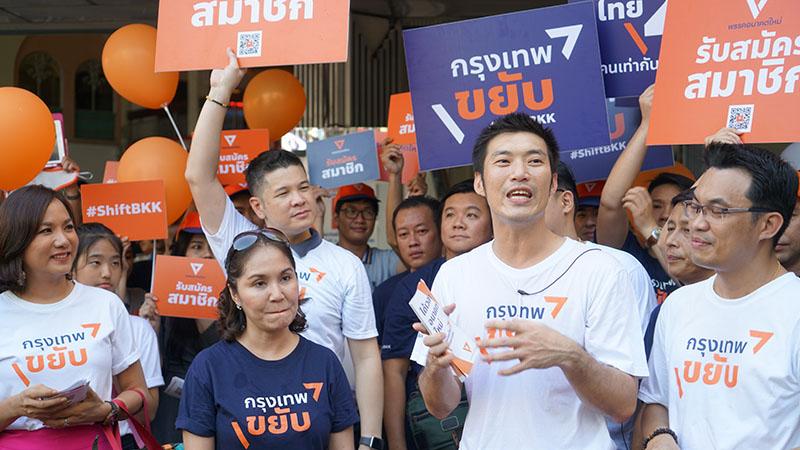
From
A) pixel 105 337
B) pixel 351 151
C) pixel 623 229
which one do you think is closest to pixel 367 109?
pixel 351 151

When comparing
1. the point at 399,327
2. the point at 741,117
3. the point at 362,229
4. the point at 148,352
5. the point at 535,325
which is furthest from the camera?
the point at 362,229

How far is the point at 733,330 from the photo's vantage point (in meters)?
2.93

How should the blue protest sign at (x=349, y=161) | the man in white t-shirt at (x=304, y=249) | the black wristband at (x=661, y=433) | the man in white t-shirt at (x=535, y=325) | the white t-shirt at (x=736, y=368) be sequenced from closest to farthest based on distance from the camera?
the man in white t-shirt at (x=535, y=325) < the white t-shirt at (x=736, y=368) < the black wristband at (x=661, y=433) < the man in white t-shirt at (x=304, y=249) < the blue protest sign at (x=349, y=161)

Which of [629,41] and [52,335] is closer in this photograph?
[52,335]

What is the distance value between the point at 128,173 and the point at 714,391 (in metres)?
3.49

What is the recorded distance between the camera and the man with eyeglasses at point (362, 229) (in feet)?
19.0

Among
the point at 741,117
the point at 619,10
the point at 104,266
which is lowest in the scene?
the point at 104,266

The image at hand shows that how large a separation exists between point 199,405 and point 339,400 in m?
0.46

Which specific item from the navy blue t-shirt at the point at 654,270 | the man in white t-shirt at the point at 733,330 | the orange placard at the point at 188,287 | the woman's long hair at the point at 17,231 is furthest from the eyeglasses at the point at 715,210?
the orange placard at the point at 188,287

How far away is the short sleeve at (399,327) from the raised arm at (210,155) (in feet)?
2.92

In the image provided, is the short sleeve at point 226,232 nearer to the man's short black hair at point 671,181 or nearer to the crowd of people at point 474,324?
the crowd of people at point 474,324

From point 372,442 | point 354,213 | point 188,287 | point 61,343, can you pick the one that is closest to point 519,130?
point 372,442

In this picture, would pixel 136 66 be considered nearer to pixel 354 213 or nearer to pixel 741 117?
pixel 354 213

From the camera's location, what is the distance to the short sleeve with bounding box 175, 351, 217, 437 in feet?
10.5
